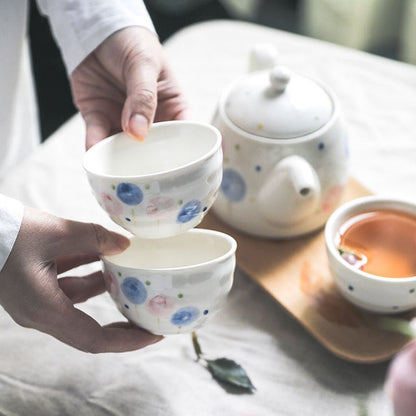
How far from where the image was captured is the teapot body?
0.68 m

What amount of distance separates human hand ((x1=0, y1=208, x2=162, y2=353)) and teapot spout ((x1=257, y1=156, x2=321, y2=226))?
0.62 feet

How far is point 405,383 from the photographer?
318mm

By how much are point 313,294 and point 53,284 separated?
28cm

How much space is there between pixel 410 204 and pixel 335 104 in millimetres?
140

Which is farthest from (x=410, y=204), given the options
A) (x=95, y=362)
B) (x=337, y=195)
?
(x=95, y=362)

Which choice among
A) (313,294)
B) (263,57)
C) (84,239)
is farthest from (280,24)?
(84,239)

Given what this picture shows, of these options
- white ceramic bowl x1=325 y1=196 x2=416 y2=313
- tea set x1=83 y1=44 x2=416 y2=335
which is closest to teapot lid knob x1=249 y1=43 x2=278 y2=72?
tea set x1=83 y1=44 x2=416 y2=335

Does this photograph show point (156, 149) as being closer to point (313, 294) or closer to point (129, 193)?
point (129, 193)

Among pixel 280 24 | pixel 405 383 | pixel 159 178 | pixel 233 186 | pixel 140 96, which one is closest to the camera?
pixel 405 383

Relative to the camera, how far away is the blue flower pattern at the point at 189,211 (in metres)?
0.53

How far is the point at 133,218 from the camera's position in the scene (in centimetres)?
53

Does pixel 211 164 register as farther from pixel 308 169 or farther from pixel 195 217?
pixel 308 169

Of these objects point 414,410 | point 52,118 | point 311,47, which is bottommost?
point 52,118

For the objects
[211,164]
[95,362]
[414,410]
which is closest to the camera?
[414,410]
